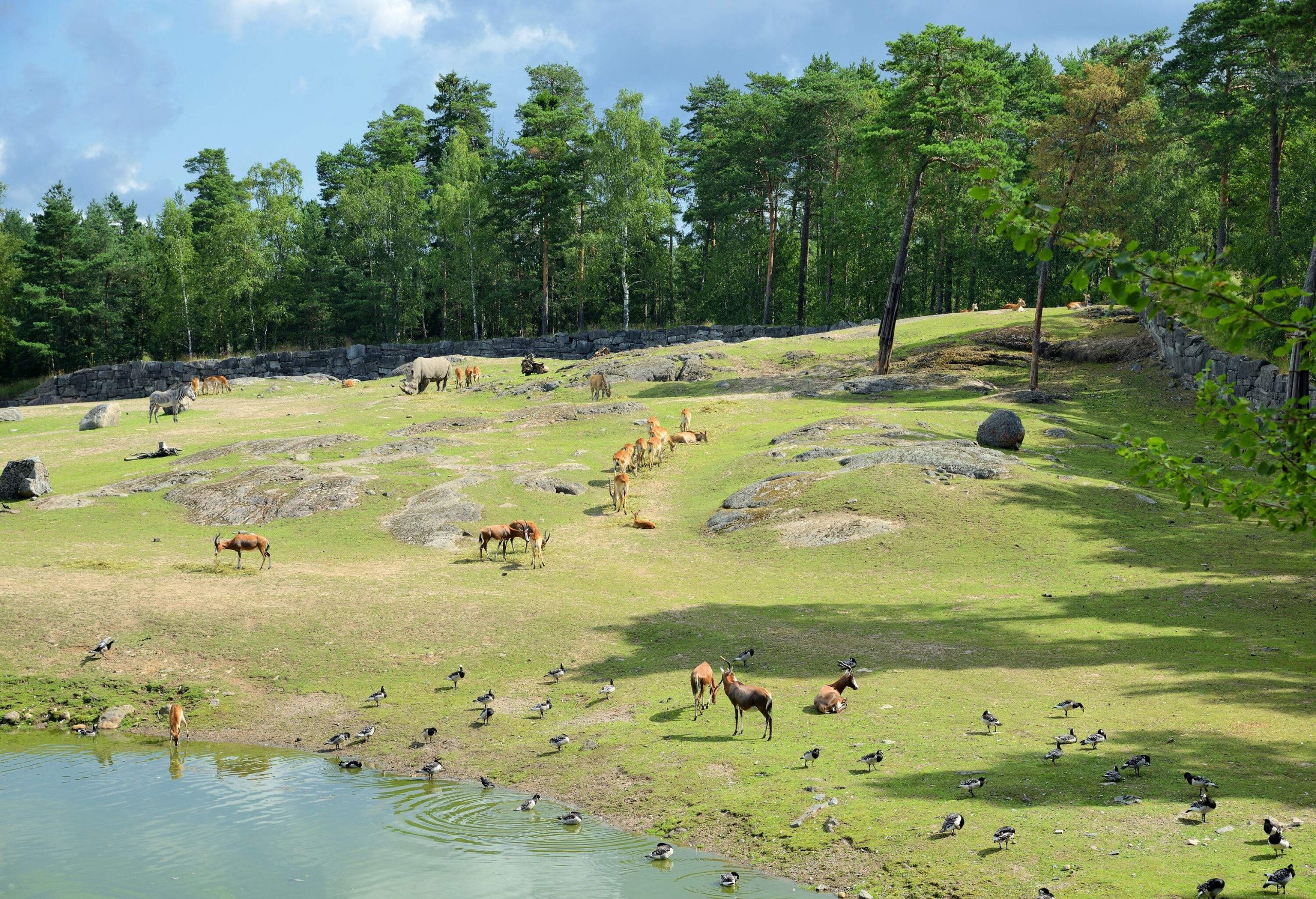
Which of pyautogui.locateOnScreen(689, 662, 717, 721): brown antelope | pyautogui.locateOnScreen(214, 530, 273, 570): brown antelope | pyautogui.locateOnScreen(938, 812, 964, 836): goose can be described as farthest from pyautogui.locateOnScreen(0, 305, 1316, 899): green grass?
pyautogui.locateOnScreen(214, 530, 273, 570): brown antelope

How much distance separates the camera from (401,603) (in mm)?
19828

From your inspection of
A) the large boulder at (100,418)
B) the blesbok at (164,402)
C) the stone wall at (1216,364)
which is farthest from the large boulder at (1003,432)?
the large boulder at (100,418)

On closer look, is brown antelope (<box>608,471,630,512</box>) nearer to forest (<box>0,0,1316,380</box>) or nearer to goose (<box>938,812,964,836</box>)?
goose (<box>938,812,964,836</box>)

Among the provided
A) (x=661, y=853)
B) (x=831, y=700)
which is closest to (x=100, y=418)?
(x=831, y=700)

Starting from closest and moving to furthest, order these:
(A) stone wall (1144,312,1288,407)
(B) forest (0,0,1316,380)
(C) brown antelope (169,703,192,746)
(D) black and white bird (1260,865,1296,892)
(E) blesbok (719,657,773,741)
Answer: (D) black and white bird (1260,865,1296,892)
(E) blesbok (719,657,773,741)
(C) brown antelope (169,703,192,746)
(A) stone wall (1144,312,1288,407)
(B) forest (0,0,1316,380)

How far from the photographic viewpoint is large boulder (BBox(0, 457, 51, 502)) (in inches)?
1138

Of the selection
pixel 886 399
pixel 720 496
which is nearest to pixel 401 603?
pixel 720 496

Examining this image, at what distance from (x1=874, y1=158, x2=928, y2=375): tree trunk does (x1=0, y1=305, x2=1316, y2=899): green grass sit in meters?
16.1

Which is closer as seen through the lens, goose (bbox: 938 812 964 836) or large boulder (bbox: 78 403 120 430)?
goose (bbox: 938 812 964 836)

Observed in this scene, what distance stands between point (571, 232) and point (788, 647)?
7214 cm

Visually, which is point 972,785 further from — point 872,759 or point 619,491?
point 619,491

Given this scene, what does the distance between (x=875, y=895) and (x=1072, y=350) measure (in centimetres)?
4695

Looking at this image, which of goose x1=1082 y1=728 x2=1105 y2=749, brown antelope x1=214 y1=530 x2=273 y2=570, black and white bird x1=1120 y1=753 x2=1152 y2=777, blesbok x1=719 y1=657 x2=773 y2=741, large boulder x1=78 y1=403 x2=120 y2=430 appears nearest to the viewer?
black and white bird x1=1120 y1=753 x2=1152 y2=777

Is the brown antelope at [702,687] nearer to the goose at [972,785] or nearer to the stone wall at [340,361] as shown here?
the goose at [972,785]
